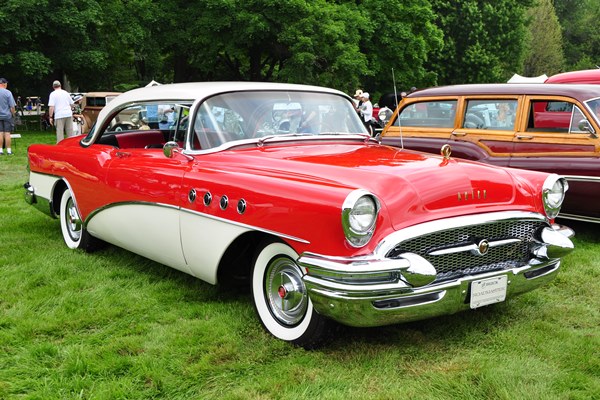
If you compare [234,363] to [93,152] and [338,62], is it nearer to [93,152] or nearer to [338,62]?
[93,152]

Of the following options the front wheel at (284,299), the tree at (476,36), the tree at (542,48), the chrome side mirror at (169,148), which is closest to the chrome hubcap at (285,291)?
the front wheel at (284,299)

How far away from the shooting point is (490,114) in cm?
705

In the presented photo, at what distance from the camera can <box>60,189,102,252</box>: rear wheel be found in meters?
5.61

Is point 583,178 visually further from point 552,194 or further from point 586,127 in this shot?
point 552,194

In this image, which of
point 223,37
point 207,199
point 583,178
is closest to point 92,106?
point 223,37

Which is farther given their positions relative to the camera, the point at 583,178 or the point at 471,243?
the point at 583,178

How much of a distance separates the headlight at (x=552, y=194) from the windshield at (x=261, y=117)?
5.25ft

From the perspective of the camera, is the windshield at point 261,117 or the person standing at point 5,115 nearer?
the windshield at point 261,117

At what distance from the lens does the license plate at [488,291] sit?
132 inches

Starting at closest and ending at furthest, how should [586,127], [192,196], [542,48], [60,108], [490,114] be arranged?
[192,196] < [586,127] < [490,114] < [60,108] < [542,48]

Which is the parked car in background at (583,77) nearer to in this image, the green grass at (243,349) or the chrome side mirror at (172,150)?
the green grass at (243,349)

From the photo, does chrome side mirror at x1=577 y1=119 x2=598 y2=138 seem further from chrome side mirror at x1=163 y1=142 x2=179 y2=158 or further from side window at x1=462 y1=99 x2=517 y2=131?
chrome side mirror at x1=163 y1=142 x2=179 y2=158

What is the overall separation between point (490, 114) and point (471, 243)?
4.03m

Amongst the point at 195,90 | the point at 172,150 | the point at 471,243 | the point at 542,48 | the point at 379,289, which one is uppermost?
the point at 542,48
